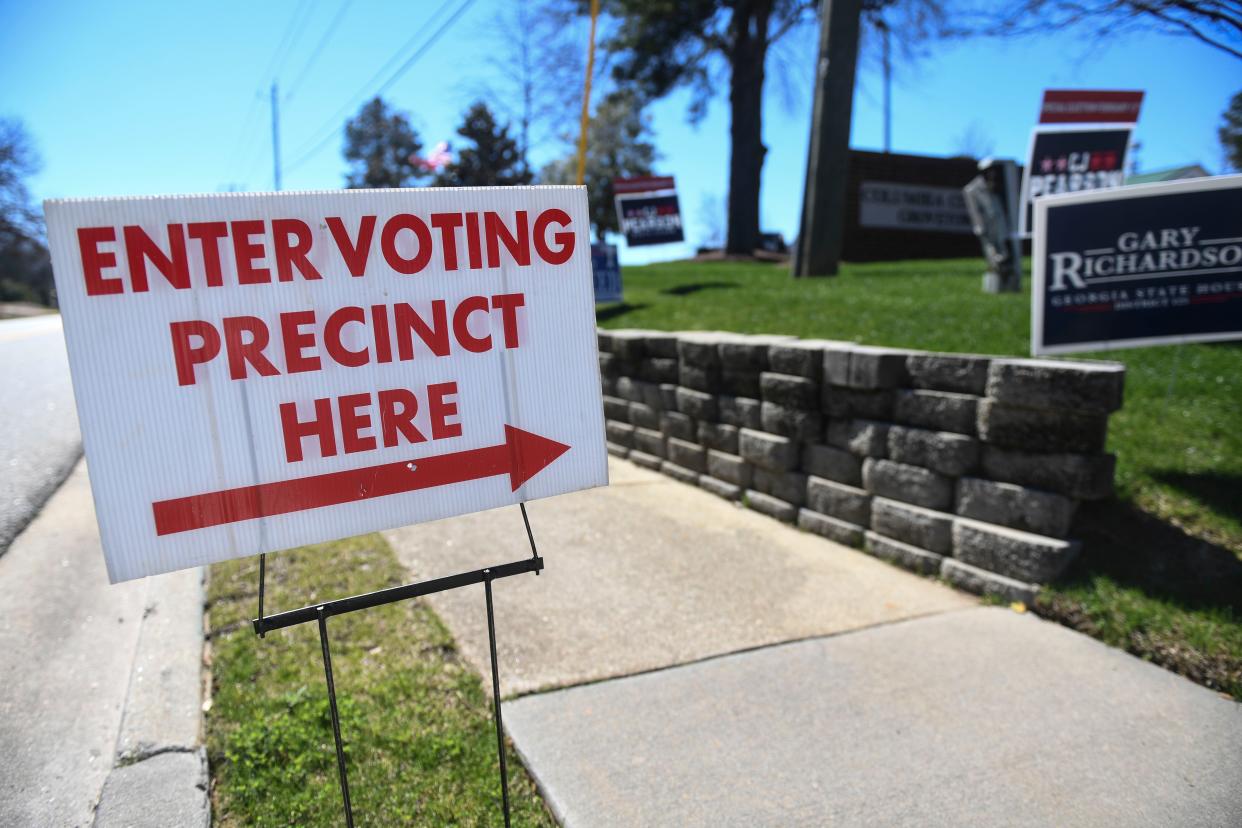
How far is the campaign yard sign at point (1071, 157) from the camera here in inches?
306

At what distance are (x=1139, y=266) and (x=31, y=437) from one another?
929 cm

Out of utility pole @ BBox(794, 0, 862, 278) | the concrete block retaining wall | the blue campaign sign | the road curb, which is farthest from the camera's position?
the blue campaign sign

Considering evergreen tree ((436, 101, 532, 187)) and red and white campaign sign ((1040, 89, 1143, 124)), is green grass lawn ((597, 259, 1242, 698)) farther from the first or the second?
evergreen tree ((436, 101, 532, 187))

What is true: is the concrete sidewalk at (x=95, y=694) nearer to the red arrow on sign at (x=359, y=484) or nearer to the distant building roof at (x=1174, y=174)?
the red arrow on sign at (x=359, y=484)

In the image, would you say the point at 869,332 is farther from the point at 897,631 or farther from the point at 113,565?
the point at 113,565

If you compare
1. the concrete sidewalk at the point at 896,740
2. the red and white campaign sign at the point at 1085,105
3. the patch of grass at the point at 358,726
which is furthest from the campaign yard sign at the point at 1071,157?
the patch of grass at the point at 358,726

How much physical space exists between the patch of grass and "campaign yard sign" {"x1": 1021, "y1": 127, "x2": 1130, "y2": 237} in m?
7.15

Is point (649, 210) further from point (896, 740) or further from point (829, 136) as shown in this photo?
point (896, 740)

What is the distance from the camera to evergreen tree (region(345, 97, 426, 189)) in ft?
184

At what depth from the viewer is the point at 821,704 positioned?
3092 millimetres

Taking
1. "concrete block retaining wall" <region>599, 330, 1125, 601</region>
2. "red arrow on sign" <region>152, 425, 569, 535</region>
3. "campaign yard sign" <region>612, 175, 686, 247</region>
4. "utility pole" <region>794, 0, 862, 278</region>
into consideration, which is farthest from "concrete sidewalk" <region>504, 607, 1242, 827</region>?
"campaign yard sign" <region>612, 175, 686, 247</region>

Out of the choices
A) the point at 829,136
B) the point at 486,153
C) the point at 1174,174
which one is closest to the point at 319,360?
the point at 829,136

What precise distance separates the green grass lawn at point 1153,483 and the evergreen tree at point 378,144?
51.6 meters

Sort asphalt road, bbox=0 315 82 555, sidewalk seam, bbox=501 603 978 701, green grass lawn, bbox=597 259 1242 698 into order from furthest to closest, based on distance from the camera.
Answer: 1. asphalt road, bbox=0 315 82 555
2. green grass lawn, bbox=597 259 1242 698
3. sidewalk seam, bbox=501 603 978 701
